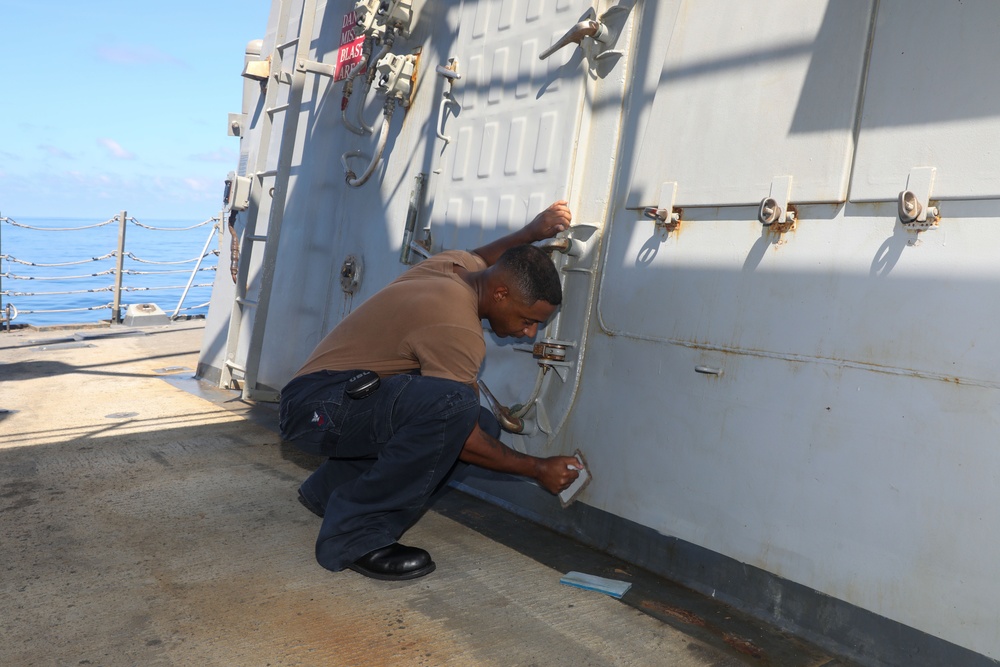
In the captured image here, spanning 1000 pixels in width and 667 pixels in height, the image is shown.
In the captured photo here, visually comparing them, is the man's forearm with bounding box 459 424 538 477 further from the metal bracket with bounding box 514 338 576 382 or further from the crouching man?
the metal bracket with bounding box 514 338 576 382

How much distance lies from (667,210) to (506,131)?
0.97 m

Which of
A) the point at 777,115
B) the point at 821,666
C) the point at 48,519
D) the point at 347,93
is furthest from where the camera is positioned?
the point at 347,93

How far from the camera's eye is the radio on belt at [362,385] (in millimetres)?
2541

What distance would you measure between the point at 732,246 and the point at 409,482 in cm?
125

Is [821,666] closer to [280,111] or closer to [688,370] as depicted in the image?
[688,370]

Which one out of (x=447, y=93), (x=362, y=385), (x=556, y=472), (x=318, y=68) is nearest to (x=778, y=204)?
(x=556, y=472)

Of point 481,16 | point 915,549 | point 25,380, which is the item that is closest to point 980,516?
point 915,549

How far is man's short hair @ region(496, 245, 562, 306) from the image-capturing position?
102 inches

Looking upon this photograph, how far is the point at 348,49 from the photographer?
476 cm

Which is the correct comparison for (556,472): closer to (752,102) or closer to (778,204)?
(778,204)

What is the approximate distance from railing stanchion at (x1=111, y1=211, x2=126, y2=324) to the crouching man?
7.27 m

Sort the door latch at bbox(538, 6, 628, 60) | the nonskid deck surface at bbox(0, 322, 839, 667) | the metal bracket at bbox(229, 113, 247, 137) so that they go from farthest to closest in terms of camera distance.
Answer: the metal bracket at bbox(229, 113, 247, 137) → the door latch at bbox(538, 6, 628, 60) → the nonskid deck surface at bbox(0, 322, 839, 667)

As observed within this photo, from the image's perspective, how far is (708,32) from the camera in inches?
101

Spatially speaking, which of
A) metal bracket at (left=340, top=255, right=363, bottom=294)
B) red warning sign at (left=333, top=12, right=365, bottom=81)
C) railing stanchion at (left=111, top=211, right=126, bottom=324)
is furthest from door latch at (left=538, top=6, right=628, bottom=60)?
railing stanchion at (left=111, top=211, right=126, bottom=324)
